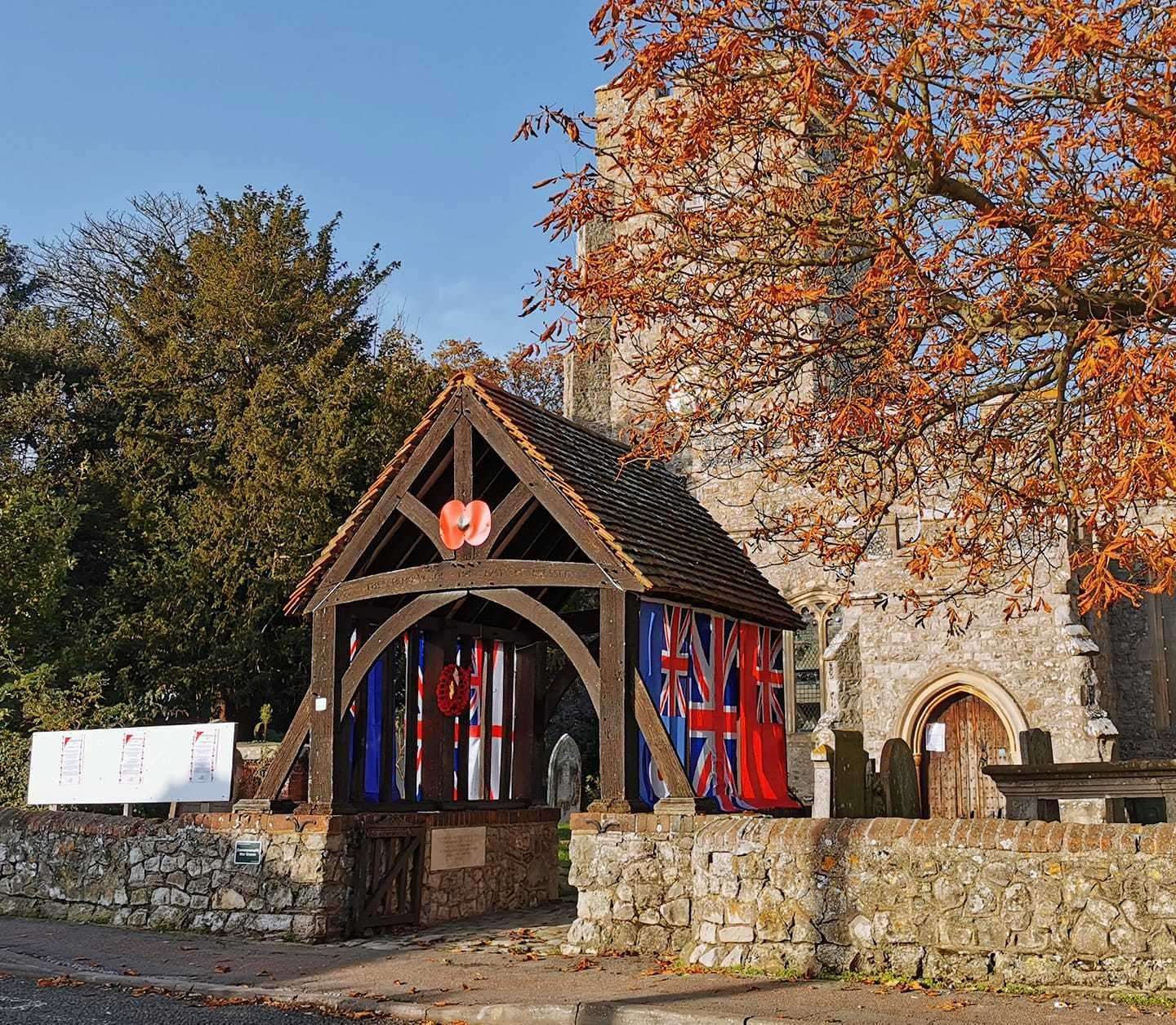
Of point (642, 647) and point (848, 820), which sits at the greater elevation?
point (642, 647)

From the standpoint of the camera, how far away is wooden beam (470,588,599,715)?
34.8 ft

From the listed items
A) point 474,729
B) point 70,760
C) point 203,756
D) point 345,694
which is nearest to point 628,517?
point 345,694

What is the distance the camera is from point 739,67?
8.08 metres

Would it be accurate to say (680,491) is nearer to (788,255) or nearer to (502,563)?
(502,563)

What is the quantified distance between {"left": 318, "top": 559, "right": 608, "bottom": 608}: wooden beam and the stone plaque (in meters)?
2.45

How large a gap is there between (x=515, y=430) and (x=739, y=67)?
4023mm

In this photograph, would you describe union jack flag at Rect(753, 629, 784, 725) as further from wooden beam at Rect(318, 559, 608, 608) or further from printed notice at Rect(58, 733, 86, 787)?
printed notice at Rect(58, 733, 86, 787)

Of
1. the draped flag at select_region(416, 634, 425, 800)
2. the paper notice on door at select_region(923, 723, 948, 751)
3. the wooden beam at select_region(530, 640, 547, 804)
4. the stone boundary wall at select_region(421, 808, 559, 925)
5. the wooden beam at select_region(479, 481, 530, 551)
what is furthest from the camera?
the paper notice on door at select_region(923, 723, 948, 751)

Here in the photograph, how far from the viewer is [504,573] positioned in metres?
11.2

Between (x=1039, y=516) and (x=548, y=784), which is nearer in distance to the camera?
(x=1039, y=516)

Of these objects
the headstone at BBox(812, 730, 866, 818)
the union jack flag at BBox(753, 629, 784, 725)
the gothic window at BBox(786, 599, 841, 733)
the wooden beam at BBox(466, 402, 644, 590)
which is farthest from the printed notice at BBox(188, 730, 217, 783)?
the gothic window at BBox(786, 599, 841, 733)

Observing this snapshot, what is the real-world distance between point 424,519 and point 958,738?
9.72 metres

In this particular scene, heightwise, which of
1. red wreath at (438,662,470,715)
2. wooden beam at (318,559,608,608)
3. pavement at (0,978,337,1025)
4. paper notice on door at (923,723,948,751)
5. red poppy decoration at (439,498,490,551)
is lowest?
pavement at (0,978,337,1025)

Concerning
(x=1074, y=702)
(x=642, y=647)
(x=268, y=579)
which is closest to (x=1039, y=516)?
(x=642, y=647)
